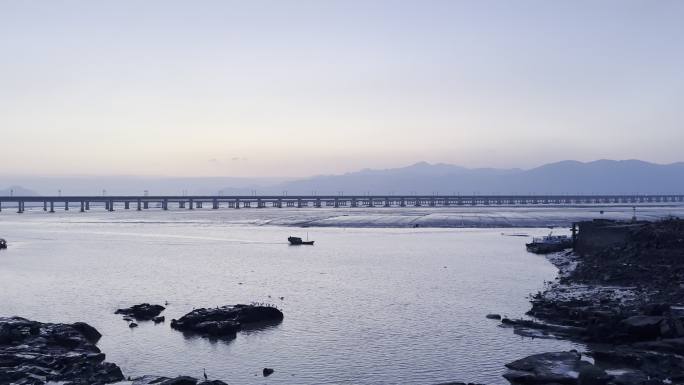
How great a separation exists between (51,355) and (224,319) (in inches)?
293

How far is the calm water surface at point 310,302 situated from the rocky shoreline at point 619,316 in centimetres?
135

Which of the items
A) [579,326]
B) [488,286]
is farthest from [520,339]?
[488,286]

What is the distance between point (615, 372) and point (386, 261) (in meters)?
32.8

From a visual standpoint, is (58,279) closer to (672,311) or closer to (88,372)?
(88,372)

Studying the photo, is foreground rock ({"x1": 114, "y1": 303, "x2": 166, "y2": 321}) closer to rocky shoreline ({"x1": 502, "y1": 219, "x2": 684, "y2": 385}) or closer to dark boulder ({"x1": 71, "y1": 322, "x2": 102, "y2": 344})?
dark boulder ({"x1": 71, "y1": 322, "x2": 102, "y2": 344})

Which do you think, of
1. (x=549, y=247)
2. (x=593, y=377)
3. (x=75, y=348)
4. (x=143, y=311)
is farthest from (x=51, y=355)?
(x=549, y=247)

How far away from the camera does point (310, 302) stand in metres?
31.9

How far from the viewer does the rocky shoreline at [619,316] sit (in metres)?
18.3

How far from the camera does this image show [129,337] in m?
24.3

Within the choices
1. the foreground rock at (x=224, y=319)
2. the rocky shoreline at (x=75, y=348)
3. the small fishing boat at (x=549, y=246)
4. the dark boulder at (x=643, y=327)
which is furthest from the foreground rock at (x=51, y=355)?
the small fishing boat at (x=549, y=246)

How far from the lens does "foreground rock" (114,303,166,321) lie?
2773cm

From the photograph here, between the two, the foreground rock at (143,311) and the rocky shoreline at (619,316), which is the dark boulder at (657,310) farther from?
the foreground rock at (143,311)

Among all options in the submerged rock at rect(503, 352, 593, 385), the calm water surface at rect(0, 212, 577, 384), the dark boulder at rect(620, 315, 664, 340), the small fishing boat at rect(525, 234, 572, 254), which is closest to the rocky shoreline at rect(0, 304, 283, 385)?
the calm water surface at rect(0, 212, 577, 384)

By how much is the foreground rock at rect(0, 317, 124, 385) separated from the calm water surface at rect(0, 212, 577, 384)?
0.88 metres
